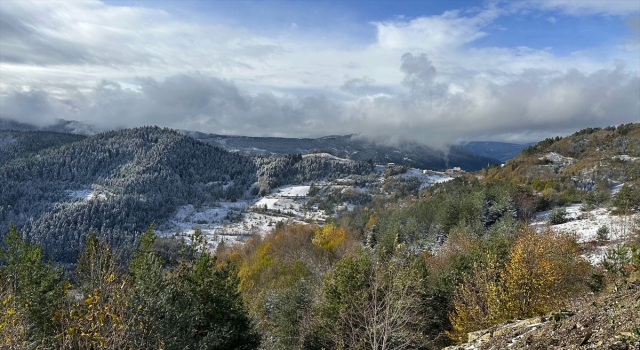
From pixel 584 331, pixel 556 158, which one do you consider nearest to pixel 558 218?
pixel 584 331

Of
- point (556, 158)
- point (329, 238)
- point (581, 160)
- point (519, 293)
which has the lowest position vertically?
point (329, 238)

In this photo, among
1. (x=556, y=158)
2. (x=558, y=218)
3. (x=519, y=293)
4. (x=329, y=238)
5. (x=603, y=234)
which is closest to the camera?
(x=519, y=293)

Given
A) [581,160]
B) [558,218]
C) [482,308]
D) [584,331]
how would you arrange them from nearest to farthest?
1. [584,331]
2. [482,308]
3. [558,218]
4. [581,160]

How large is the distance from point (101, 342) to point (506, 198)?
62557 mm

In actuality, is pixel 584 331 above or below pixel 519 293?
above

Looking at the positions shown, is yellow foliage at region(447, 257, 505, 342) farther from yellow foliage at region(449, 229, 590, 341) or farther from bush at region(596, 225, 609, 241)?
bush at region(596, 225, 609, 241)

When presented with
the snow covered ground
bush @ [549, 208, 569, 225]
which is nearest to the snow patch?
the snow covered ground

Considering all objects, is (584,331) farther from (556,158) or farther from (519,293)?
(556,158)

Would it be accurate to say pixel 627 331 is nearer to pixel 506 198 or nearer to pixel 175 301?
pixel 175 301

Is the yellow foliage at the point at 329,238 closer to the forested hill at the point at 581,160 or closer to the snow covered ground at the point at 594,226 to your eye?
the snow covered ground at the point at 594,226

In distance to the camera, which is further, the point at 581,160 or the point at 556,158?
the point at 556,158

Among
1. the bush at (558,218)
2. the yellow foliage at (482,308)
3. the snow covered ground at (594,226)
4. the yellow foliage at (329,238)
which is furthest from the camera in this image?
the yellow foliage at (329,238)

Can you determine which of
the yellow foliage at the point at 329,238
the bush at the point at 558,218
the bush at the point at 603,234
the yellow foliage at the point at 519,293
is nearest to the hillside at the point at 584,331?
the yellow foliage at the point at 519,293

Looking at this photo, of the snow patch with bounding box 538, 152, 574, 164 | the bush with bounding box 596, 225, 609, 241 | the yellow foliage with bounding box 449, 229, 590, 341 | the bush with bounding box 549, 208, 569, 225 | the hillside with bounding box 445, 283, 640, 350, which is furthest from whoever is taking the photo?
→ the snow patch with bounding box 538, 152, 574, 164
